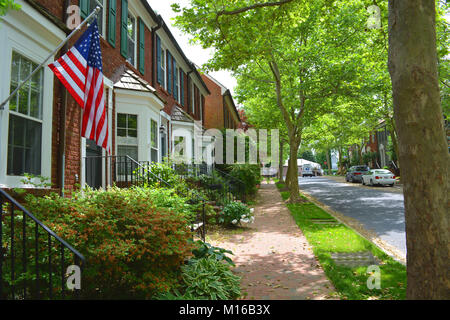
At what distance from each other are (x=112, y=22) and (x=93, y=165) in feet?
13.7

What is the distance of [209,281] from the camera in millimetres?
4352

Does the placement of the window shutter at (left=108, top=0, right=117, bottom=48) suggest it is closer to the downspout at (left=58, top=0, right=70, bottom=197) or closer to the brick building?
the downspout at (left=58, top=0, right=70, bottom=197)

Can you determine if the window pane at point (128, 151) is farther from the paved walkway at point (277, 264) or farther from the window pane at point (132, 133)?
the paved walkway at point (277, 264)

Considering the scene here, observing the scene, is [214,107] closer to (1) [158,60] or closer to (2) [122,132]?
(1) [158,60]

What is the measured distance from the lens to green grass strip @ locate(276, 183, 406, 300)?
14.1 ft

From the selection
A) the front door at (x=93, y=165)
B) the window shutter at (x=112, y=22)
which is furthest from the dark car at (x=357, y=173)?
the front door at (x=93, y=165)

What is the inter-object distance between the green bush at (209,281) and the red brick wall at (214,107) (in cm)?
2091

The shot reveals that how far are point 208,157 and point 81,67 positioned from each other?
13480 millimetres

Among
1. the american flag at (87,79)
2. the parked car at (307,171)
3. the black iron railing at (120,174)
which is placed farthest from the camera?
the parked car at (307,171)

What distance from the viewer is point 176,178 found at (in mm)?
8820

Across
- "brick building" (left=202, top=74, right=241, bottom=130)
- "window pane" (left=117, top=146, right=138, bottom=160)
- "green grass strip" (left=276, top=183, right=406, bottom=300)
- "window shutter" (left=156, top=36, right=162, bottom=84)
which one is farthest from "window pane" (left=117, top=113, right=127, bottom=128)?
"brick building" (left=202, top=74, right=241, bottom=130)

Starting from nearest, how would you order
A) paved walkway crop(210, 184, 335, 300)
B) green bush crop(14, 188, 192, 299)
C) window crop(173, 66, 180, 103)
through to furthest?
green bush crop(14, 188, 192, 299) → paved walkway crop(210, 184, 335, 300) → window crop(173, 66, 180, 103)

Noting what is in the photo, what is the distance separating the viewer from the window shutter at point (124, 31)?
9.70 metres

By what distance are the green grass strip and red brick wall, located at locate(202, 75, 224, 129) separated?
17.3 m
